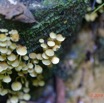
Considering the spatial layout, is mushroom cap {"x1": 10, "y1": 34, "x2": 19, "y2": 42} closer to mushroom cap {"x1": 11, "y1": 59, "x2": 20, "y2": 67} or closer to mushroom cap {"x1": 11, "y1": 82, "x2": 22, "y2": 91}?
mushroom cap {"x1": 11, "y1": 59, "x2": 20, "y2": 67}

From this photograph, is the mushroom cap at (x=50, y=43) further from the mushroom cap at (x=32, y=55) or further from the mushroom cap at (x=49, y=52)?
the mushroom cap at (x=32, y=55)

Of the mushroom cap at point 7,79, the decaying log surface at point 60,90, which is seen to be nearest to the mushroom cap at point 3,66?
the mushroom cap at point 7,79

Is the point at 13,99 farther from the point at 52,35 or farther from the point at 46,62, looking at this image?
the point at 52,35

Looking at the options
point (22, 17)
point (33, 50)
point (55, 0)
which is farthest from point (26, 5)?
point (33, 50)

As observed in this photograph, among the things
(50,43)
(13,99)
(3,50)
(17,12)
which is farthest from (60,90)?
(17,12)

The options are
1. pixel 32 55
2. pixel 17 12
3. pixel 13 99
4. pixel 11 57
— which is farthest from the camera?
pixel 13 99

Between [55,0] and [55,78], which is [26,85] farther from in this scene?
[55,0]
